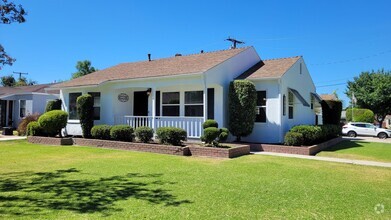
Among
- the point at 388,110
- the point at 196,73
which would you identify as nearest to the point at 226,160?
the point at 196,73

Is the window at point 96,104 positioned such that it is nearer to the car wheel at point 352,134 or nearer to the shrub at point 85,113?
the shrub at point 85,113

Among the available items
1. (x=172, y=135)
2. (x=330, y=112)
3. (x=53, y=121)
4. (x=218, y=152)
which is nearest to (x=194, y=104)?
(x=172, y=135)

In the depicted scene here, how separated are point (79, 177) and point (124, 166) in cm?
185

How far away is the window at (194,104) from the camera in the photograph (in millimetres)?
15844

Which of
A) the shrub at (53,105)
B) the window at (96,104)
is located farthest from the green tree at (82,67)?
the window at (96,104)

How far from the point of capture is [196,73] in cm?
1392

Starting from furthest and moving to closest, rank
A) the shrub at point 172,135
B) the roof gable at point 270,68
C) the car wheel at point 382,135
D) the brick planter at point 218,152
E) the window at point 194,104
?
the car wheel at point 382,135
the window at point 194,104
the roof gable at point 270,68
the shrub at point 172,135
the brick planter at point 218,152

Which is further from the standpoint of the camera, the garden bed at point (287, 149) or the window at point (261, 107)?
the window at point (261, 107)

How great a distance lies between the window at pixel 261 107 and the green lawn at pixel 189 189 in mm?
4725

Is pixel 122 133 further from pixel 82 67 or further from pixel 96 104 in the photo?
pixel 82 67

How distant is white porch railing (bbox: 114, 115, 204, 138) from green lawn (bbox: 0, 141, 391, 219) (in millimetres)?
4154

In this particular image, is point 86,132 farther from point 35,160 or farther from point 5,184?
point 5,184

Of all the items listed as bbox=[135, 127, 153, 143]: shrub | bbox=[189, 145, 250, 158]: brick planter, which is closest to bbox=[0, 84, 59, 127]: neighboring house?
bbox=[135, 127, 153, 143]: shrub

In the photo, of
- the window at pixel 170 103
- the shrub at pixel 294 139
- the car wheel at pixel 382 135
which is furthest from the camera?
the car wheel at pixel 382 135
